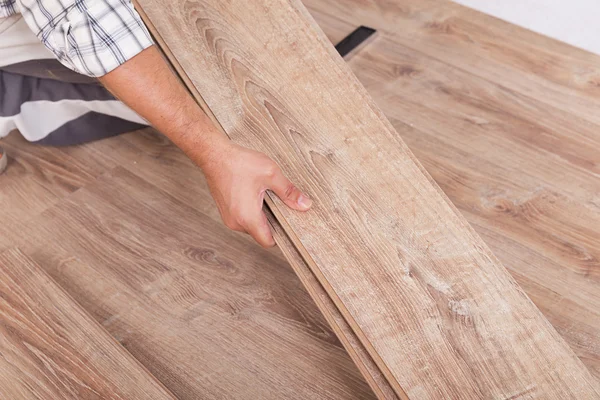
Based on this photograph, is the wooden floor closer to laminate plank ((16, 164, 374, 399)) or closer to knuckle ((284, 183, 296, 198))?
laminate plank ((16, 164, 374, 399))

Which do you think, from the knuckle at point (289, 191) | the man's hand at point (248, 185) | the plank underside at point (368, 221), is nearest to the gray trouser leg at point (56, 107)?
the plank underside at point (368, 221)

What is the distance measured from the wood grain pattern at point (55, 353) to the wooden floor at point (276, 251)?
0.38ft

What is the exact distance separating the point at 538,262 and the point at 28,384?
1248 mm

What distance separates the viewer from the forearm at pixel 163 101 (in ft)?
4.38

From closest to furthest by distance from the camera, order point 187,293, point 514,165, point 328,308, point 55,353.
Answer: point 328,308, point 55,353, point 187,293, point 514,165

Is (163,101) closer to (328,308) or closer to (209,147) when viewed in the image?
(209,147)

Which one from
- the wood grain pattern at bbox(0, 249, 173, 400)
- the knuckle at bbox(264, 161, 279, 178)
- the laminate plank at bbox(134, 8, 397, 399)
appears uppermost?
the knuckle at bbox(264, 161, 279, 178)

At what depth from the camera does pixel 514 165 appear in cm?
188

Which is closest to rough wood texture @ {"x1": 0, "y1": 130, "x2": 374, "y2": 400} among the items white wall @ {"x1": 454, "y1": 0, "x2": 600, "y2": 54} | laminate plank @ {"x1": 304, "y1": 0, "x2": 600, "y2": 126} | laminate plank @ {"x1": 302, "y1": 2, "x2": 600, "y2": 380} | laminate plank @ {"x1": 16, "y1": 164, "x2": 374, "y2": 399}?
laminate plank @ {"x1": 16, "y1": 164, "x2": 374, "y2": 399}

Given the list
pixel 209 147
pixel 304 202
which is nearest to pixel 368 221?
pixel 304 202

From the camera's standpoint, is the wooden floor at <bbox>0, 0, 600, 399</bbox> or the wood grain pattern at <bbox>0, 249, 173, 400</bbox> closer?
the wood grain pattern at <bbox>0, 249, 173, 400</bbox>

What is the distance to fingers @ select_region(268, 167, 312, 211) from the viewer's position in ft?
4.27

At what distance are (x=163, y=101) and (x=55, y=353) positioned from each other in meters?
0.60

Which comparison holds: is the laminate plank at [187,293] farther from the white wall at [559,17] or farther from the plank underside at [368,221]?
the white wall at [559,17]
